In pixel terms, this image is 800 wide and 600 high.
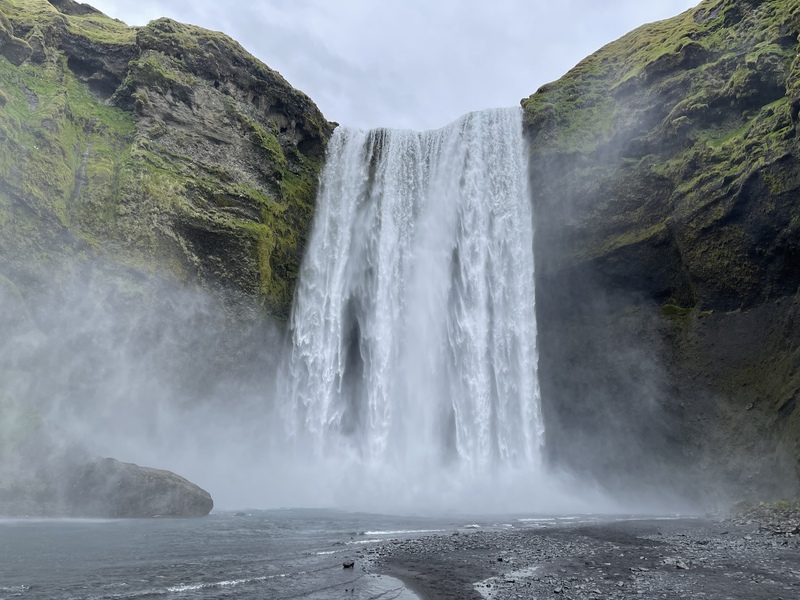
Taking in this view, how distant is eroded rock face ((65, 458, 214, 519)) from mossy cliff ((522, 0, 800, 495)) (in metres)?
18.7

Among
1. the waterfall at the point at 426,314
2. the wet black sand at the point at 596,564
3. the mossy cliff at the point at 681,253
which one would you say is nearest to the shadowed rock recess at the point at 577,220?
the mossy cliff at the point at 681,253

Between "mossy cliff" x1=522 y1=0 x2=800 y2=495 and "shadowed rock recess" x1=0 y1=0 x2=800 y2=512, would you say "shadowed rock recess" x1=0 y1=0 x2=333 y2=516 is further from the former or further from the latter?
"mossy cliff" x1=522 y1=0 x2=800 y2=495

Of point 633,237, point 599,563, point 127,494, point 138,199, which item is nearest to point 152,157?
point 138,199

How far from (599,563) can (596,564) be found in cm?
15

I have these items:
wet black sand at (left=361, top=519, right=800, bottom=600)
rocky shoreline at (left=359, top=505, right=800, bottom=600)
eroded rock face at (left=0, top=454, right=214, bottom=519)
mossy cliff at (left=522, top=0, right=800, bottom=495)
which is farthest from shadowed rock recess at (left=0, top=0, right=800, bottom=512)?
wet black sand at (left=361, top=519, right=800, bottom=600)

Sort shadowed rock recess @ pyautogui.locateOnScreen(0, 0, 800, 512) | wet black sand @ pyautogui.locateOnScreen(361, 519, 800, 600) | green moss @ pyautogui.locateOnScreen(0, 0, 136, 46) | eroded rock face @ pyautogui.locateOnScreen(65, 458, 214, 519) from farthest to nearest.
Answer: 1. green moss @ pyautogui.locateOnScreen(0, 0, 136, 46)
2. shadowed rock recess @ pyautogui.locateOnScreen(0, 0, 800, 512)
3. eroded rock face @ pyautogui.locateOnScreen(65, 458, 214, 519)
4. wet black sand @ pyautogui.locateOnScreen(361, 519, 800, 600)

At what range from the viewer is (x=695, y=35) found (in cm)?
3166

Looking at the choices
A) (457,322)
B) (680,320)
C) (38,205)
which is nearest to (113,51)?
(38,205)

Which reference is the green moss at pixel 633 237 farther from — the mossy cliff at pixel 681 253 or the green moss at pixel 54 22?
the green moss at pixel 54 22

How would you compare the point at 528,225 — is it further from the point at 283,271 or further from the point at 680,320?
the point at 283,271

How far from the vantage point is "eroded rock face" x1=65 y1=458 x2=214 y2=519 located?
1948 centimetres

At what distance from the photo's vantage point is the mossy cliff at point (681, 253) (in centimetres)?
2380

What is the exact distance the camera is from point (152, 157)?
3062cm

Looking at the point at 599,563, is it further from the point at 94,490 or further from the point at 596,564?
the point at 94,490
